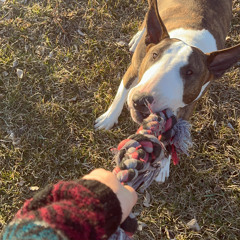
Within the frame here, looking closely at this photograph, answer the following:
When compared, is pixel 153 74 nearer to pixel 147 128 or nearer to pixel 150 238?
pixel 147 128

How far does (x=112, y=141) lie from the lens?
132 inches

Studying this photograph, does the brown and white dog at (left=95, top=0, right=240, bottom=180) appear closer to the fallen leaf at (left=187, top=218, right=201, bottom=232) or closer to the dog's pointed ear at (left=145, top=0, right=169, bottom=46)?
the dog's pointed ear at (left=145, top=0, right=169, bottom=46)

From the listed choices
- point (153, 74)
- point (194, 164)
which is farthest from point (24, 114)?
point (194, 164)

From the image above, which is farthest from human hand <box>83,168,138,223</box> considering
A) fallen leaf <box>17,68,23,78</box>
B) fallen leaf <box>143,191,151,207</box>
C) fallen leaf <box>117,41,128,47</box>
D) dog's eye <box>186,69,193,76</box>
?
fallen leaf <box>117,41,128,47</box>

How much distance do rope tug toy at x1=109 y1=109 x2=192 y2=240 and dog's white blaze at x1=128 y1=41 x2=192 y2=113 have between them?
0.34 ft

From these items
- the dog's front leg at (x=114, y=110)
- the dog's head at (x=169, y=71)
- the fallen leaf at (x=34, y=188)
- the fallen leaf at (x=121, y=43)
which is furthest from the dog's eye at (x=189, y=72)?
the fallen leaf at (x=34, y=188)

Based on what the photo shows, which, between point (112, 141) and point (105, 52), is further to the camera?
point (105, 52)

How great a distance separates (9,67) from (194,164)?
104 inches

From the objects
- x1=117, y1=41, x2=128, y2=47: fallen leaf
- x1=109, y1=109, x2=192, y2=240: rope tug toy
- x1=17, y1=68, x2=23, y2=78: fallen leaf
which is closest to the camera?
x1=109, y1=109, x2=192, y2=240: rope tug toy

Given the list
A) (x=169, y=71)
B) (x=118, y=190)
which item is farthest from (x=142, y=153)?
(x=169, y=71)

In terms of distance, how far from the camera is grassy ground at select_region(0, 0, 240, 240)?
10.1 feet

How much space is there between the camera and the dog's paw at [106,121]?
331 centimetres

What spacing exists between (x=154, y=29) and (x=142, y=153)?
1.42 m

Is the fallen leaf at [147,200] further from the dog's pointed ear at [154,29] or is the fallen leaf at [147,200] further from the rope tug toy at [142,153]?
the dog's pointed ear at [154,29]
